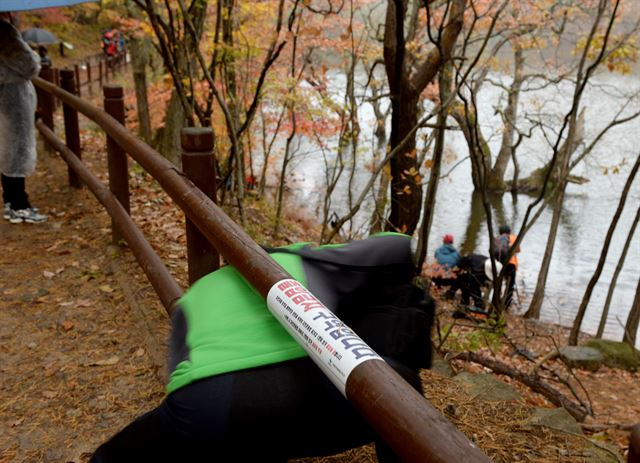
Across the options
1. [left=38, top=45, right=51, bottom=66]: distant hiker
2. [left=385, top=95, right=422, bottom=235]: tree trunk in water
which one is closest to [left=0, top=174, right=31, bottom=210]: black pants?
[left=385, top=95, right=422, bottom=235]: tree trunk in water

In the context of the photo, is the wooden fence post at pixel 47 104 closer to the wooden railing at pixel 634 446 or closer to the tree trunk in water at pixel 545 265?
the wooden railing at pixel 634 446

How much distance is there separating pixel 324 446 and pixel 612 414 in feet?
20.7

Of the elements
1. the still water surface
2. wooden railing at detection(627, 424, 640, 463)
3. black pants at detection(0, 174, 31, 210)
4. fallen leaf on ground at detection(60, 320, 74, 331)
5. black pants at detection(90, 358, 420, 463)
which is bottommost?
the still water surface

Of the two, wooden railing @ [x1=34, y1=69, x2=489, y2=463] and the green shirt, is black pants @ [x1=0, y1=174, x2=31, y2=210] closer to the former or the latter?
wooden railing @ [x1=34, y1=69, x2=489, y2=463]

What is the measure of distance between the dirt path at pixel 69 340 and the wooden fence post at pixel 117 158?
1.77 feet

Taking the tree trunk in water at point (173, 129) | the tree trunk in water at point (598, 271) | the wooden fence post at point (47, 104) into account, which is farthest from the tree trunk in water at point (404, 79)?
the tree trunk in water at point (173, 129)

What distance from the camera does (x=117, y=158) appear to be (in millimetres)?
4293

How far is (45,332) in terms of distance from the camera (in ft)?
12.0

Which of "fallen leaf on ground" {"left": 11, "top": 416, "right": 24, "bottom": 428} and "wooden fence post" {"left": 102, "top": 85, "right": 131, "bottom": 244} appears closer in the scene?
"fallen leaf on ground" {"left": 11, "top": 416, "right": 24, "bottom": 428}

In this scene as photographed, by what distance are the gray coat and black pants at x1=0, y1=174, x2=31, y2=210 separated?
19 centimetres

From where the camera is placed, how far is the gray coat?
4.59 meters

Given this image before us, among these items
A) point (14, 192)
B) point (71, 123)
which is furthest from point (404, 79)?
point (14, 192)

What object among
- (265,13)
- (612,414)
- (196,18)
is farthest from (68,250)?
(265,13)

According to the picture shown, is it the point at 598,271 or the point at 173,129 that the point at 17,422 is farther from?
the point at 173,129
